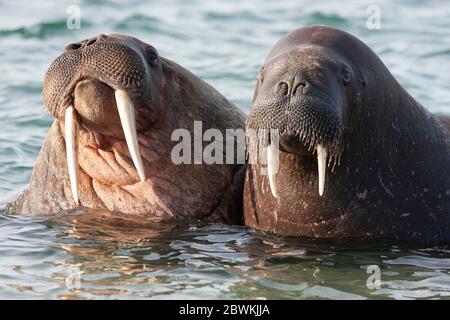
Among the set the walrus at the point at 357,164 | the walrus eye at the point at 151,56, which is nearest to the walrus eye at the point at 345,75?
the walrus at the point at 357,164

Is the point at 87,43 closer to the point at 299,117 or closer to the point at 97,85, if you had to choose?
the point at 97,85

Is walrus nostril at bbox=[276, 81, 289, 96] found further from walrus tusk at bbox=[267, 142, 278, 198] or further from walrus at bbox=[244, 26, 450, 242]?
walrus tusk at bbox=[267, 142, 278, 198]

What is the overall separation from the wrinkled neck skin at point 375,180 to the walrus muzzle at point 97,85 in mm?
1201

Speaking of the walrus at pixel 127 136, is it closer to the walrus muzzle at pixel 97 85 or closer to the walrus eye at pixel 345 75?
the walrus muzzle at pixel 97 85

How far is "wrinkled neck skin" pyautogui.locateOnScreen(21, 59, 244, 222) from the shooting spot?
9430 mm

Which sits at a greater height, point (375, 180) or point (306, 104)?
point (306, 104)

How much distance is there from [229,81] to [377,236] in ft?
28.8

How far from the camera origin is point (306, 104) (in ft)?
26.7

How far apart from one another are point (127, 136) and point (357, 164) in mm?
1744

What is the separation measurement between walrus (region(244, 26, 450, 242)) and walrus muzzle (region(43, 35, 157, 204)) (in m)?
0.91

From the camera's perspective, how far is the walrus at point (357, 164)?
28.3ft

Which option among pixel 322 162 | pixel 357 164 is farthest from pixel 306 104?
pixel 357 164

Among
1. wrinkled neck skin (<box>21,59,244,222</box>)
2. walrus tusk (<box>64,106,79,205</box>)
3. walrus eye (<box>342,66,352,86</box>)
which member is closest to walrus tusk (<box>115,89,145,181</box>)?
walrus tusk (<box>64,106,79,205</box>)

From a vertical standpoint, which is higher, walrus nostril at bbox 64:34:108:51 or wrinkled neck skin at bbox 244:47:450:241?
walrus nostril at bbox 64:34:108:51
